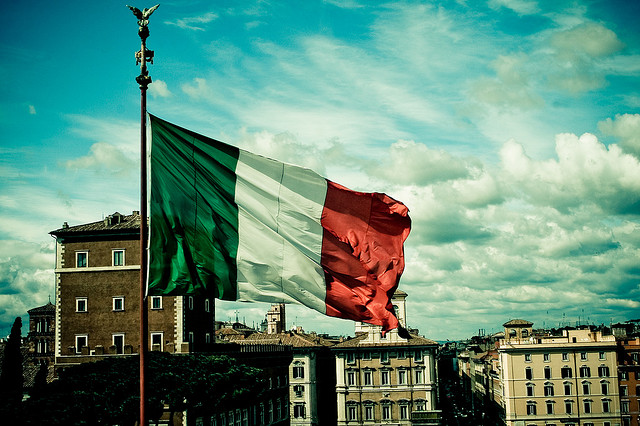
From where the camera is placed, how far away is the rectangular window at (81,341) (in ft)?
167

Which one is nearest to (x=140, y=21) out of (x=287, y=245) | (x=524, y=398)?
(x=287, y=245)

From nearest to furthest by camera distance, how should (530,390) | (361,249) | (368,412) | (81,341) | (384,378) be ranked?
(361,249)
(81,341)
(368,412)
(384,378)
(530,390)

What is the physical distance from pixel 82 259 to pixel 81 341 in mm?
6417

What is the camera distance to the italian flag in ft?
42.5

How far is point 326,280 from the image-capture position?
13883 millimetres

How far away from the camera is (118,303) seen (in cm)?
5103

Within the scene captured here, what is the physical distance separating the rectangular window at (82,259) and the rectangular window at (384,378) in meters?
44.9

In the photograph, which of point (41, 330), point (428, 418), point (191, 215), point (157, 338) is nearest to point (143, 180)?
point (191, 215)

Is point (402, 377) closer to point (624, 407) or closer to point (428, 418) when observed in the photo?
point (428, 418)

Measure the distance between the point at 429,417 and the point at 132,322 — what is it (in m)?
27.8

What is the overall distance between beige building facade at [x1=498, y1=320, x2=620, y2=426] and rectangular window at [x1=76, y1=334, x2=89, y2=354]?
62.1 m

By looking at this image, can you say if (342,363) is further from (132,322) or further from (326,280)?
(326,280)

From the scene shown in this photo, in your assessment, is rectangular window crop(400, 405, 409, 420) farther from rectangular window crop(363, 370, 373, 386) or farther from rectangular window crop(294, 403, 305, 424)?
rectangular window crop(294, 403, 305, 424)

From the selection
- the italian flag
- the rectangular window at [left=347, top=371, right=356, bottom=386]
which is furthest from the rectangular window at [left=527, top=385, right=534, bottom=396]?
the italian flag
